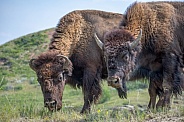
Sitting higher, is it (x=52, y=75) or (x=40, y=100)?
(x=52, y=75)

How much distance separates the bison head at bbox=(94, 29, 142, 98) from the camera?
9.00 m

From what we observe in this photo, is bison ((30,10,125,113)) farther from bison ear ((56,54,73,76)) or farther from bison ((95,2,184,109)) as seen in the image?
bison ((95,2,184,109))

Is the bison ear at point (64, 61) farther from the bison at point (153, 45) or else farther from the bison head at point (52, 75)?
the bison at point (153, 45)

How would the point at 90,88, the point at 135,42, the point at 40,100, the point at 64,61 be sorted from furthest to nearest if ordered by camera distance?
the point at 40,100, the point at 90,88, the point at 64,61, the point at 135,42

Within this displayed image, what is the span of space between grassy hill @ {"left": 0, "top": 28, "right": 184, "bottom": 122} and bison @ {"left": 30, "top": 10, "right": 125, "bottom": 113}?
668 mm

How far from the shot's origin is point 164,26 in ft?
35.1

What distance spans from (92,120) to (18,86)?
1763cm

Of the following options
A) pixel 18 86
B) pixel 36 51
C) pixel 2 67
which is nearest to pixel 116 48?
pixel 18 86

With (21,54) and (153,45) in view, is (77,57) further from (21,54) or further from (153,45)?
(21,54)

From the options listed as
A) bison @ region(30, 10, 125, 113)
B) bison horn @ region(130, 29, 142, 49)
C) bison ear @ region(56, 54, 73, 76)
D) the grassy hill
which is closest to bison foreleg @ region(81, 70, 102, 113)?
bison @ region(30, 10, 125, 113)

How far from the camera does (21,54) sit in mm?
37219

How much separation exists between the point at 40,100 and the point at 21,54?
18.6m

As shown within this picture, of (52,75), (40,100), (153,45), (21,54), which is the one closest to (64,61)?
(52,75)

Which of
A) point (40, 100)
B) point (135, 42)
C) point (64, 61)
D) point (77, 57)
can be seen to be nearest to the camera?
point (135, 42)
